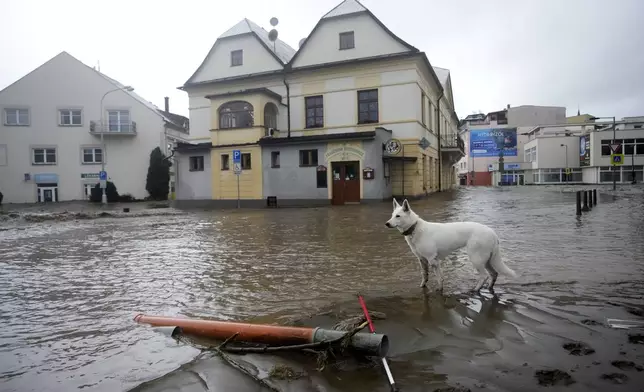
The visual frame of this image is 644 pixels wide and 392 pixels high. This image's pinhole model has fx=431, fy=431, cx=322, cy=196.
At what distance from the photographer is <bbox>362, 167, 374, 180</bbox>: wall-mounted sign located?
2561 centimetres

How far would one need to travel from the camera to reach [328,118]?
96.9 ft

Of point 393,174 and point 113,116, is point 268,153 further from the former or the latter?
point 113,116

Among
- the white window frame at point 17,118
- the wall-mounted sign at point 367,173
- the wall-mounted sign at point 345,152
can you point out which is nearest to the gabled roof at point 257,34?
the wall-mounted sign at point 345,152

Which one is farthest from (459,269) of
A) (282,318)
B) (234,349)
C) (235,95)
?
(235,95)

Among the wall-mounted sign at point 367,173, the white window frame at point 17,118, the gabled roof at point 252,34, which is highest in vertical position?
the gabled roof at point 252,34

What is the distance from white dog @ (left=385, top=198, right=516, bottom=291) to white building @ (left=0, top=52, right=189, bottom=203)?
4274 cm

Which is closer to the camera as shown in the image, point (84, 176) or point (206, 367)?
point (206, 367)

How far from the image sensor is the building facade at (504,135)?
84188 mm

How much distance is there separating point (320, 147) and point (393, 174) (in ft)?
17.4

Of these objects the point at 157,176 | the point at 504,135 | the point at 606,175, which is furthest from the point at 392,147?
the point at 504,135

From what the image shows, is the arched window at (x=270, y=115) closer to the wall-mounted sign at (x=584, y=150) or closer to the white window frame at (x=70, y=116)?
the white window frame at (x=70, y=116)

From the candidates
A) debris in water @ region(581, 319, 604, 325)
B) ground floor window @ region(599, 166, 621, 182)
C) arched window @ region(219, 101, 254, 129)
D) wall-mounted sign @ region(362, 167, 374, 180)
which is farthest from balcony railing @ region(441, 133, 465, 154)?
debris in water @ region(581, 319, 604, 325)

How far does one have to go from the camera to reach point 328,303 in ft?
18.1

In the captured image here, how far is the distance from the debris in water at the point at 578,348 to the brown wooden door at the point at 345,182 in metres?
22.3
